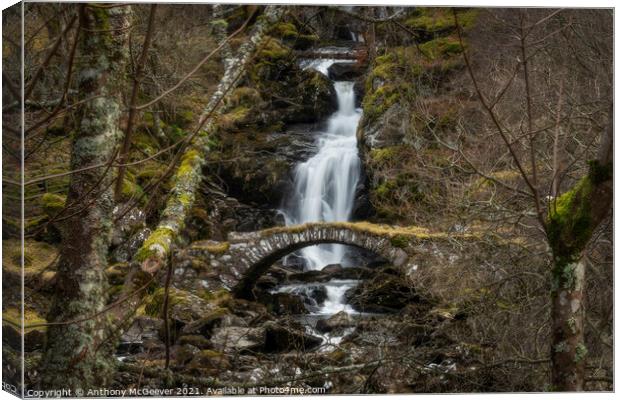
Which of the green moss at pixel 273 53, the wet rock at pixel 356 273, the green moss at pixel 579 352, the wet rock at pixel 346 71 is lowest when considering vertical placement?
the wet rock at pixel 356 273

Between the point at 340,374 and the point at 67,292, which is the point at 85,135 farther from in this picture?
the point at 340,374

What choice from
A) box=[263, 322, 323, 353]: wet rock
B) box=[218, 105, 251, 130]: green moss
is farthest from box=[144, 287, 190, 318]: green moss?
box=[218, 105, 251, 130]: green moss

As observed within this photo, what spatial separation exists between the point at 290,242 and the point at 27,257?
5.34 meters

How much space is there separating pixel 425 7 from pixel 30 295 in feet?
9.71

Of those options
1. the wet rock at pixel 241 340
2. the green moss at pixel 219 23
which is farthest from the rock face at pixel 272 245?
the green moss at pixel 219 23

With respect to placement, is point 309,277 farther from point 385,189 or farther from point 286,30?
point 286,30

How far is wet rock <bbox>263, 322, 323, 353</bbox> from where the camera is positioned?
626 centimetres

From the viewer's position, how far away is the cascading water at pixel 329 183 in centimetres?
945

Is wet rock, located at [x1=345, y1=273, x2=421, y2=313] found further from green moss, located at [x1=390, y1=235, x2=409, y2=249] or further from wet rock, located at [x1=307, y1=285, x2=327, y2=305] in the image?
green moss, located at [x1=390, y1=235, x2=409, y2=249]

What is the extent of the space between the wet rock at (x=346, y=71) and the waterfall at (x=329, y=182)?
1391 mm

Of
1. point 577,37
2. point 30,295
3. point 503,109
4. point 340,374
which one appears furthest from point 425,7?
point 30,295

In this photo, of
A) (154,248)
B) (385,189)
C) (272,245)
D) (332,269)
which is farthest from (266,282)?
(154,248)

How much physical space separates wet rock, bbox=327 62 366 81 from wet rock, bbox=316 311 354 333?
87.6 inches

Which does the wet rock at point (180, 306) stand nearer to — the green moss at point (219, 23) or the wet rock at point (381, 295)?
the wet rock at point (381, 295)
